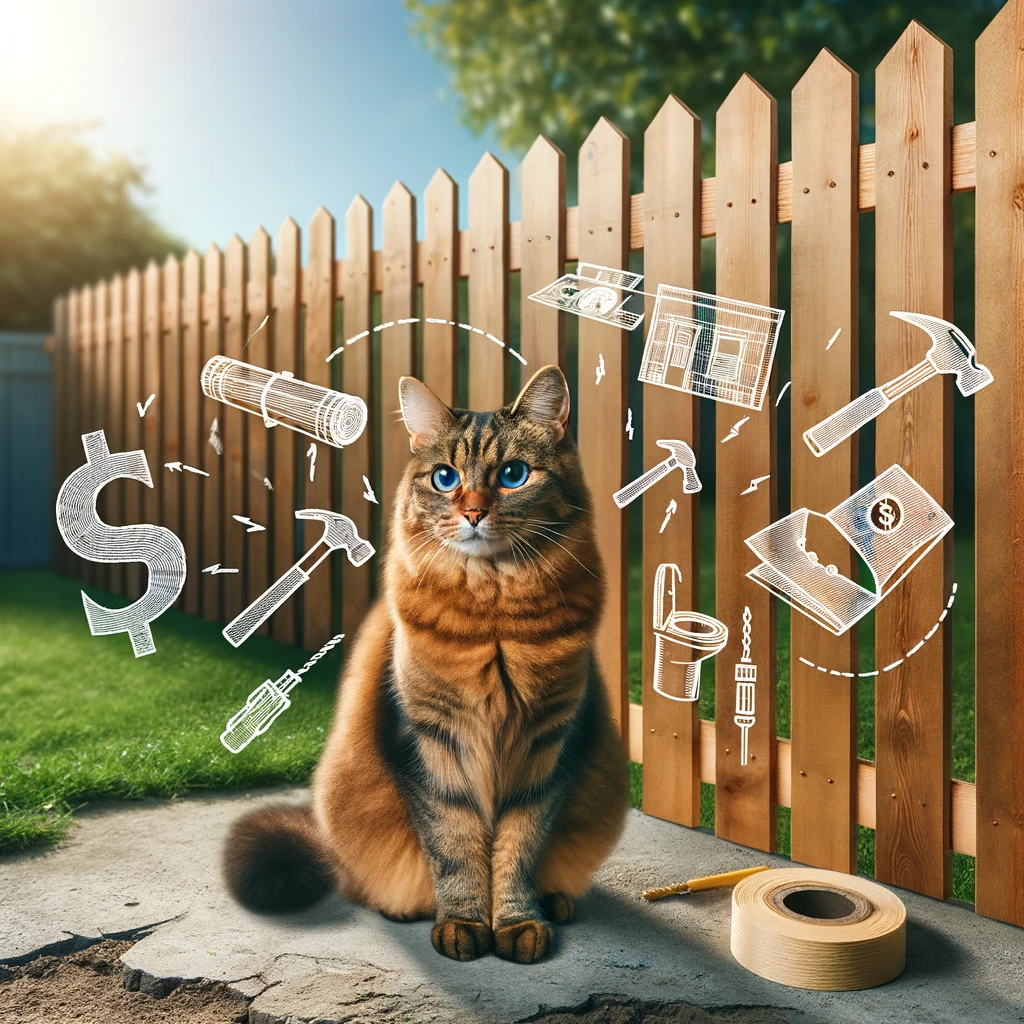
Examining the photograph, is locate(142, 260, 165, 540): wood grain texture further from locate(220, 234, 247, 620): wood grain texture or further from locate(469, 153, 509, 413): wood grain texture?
locate(469, 153, 509, 413): wood grain texture

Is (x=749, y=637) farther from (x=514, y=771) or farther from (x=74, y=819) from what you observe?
(x=74, y=819)

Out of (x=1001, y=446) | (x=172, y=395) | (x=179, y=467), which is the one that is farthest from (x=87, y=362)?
(x=1001, y=446)

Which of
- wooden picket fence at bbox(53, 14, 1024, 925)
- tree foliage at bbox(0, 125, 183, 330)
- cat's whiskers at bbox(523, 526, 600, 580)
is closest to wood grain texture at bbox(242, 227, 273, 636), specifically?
wooden picket fence at bbox(53, 14, 1024, 925)

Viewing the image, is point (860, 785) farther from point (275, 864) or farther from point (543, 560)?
point (275, 864)

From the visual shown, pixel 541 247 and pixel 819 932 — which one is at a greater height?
pixel 541 247

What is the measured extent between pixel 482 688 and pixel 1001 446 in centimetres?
123

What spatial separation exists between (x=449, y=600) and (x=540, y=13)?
874 centimetres

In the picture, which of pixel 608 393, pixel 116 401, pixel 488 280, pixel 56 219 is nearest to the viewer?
pixel 608 393

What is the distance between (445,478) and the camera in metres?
2.04

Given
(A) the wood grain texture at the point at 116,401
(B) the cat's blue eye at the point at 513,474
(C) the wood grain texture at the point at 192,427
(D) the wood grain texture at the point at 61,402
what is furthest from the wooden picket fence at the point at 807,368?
(D) the wood grain texture at the point at 61,402

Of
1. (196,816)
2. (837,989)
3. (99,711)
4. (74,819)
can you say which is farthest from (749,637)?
(99,711)

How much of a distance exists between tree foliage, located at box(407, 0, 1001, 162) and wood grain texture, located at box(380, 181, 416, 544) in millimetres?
5033

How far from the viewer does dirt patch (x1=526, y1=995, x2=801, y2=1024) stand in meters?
1.84

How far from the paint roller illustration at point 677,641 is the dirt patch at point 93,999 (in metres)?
1.39
